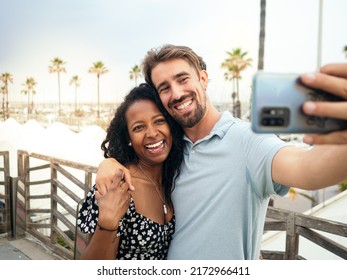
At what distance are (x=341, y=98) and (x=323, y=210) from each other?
3167 mm

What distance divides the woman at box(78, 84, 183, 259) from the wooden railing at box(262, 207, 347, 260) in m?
0.65

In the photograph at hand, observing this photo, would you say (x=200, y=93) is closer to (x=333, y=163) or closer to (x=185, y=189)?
(x=185, y=189)

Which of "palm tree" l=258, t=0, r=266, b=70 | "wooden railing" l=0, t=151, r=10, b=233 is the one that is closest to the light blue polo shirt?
"wooden railing" l=0, t=151, r=10, b=233

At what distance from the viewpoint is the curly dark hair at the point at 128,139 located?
1.12 meters

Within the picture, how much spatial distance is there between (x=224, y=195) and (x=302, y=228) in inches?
27.6

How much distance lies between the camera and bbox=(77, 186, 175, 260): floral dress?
1008 millimetres

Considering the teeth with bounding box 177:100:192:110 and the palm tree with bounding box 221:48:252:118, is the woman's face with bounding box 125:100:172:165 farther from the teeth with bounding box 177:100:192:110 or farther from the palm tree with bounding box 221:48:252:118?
the palm tree with bounding box 221:48:252:118

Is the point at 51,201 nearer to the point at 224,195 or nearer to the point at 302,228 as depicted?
the point at 302,228

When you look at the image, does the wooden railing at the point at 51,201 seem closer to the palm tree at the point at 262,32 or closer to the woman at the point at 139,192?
the woman at the point at 139,192

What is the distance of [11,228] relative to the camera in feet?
9.67

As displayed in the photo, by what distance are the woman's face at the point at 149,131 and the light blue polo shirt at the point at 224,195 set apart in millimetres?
119

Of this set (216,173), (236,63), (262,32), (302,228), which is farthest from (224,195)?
(236,63)

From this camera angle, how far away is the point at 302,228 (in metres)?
1.46

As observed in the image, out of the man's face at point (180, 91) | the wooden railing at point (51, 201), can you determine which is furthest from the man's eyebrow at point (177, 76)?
the wooden railing at point (51, 201)
